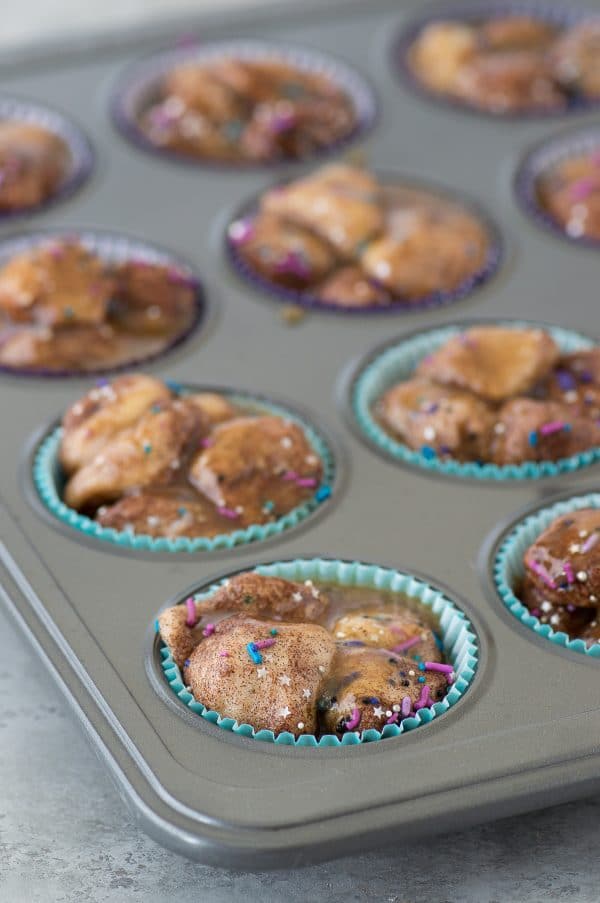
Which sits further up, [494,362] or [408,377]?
[494,362]

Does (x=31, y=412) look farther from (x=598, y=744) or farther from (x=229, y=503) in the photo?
(x=598, y=744)

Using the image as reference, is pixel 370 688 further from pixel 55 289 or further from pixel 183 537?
pixel 55 289

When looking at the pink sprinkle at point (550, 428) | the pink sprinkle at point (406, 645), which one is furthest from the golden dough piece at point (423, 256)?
the pink sprinkle at point (406, 645)

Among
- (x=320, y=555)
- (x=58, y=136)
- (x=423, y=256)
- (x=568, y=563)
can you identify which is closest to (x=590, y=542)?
(x=568, y=563)

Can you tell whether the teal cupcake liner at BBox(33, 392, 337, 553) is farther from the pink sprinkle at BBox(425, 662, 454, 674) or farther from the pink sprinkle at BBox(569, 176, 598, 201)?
the pink sprinkle at BBox(569, 176, 598, 201)

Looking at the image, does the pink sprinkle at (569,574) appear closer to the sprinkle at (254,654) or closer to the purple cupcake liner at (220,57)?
the sprinkle at (254,654)

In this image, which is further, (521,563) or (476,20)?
(476,20)

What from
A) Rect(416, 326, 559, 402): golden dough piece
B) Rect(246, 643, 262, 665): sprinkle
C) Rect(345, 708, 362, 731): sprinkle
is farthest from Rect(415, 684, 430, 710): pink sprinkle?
Rect(416, 326, 559, 402): golden dough piece
